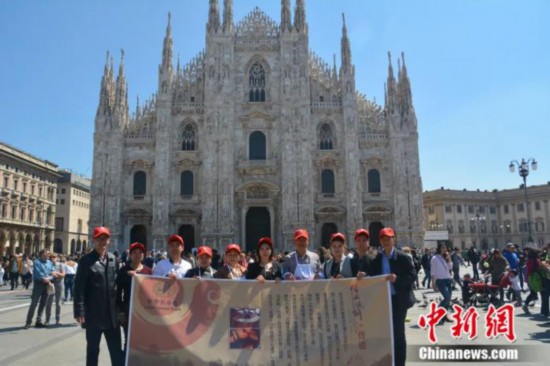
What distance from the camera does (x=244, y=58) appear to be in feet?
120

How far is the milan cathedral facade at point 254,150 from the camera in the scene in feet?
112

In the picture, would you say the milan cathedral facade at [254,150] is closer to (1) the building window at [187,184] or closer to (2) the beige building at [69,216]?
(1) the building window at [187,184]

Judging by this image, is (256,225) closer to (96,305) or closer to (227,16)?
(227,16)

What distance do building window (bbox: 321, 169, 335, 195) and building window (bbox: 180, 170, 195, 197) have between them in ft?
33.8

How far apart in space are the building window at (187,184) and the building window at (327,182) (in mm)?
10298

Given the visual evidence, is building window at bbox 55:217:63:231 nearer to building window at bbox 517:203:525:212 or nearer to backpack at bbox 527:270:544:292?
backpack at bbox 527:270:544:292

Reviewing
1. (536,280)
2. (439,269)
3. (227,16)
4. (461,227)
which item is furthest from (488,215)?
(439,269)

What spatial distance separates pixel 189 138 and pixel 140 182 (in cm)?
520

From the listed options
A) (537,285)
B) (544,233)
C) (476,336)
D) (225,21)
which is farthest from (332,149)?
(544,233)

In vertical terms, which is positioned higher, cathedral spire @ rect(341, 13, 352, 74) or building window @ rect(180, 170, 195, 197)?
cathedral spire @ rect(341, 13, 352, 74)

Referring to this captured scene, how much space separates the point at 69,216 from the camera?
59.9 meters

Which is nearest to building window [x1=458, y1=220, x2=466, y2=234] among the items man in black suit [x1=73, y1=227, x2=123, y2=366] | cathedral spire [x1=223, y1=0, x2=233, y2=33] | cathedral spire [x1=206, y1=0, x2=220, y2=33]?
cathedral spire [x1=223, y1=0, x2=233, y2=33]

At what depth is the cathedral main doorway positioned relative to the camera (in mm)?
35000

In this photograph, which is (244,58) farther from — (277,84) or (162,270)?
(162,270)
